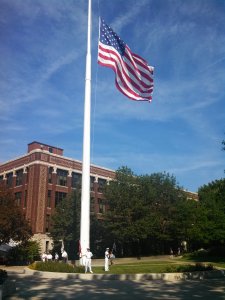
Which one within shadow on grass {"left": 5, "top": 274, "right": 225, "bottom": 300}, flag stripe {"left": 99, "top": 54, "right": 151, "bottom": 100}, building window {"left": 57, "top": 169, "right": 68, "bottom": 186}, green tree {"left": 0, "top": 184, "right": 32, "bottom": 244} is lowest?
shadow on grass {"left": 5, "top": 274, "right": 225, "bottom": 300}

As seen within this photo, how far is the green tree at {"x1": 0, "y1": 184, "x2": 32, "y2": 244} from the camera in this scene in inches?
1652

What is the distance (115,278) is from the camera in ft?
79.2

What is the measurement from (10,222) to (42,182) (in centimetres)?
2301

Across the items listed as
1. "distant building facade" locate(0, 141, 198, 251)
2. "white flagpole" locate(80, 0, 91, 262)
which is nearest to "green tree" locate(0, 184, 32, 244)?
"white flagpole" locate(80, 0, 91, 262)

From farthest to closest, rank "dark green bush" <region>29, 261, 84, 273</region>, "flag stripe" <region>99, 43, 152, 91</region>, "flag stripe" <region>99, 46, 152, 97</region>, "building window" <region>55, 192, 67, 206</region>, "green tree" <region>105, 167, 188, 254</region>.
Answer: "building window" <region>55, 192, 67, 206</region> < "green tree" <region>105, 167, 188, 254</region> < "flag stripe" <region>99, 43, 152, 91</region> < "flag stripe" <region>99, 46, 152, 97</region> < "dark green bush" <region>29, 261, 84, 273</region>

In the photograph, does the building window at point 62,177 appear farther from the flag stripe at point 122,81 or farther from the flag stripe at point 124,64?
the flag stripe at point 122,81

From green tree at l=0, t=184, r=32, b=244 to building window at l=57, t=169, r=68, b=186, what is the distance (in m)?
22.9

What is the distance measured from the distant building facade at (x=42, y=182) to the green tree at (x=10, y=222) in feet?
52.1

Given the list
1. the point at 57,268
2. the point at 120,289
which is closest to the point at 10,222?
the point at 57,268

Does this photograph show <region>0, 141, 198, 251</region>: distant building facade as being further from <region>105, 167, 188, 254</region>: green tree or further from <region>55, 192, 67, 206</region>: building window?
<region>105, 167, 188, 254</region>: green tree

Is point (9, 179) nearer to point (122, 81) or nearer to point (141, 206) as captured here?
point (141, 206)

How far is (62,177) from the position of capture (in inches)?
2734

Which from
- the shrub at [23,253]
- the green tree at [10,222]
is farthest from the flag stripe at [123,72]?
the shrub at [23,253]

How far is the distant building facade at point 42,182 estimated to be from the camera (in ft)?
209
